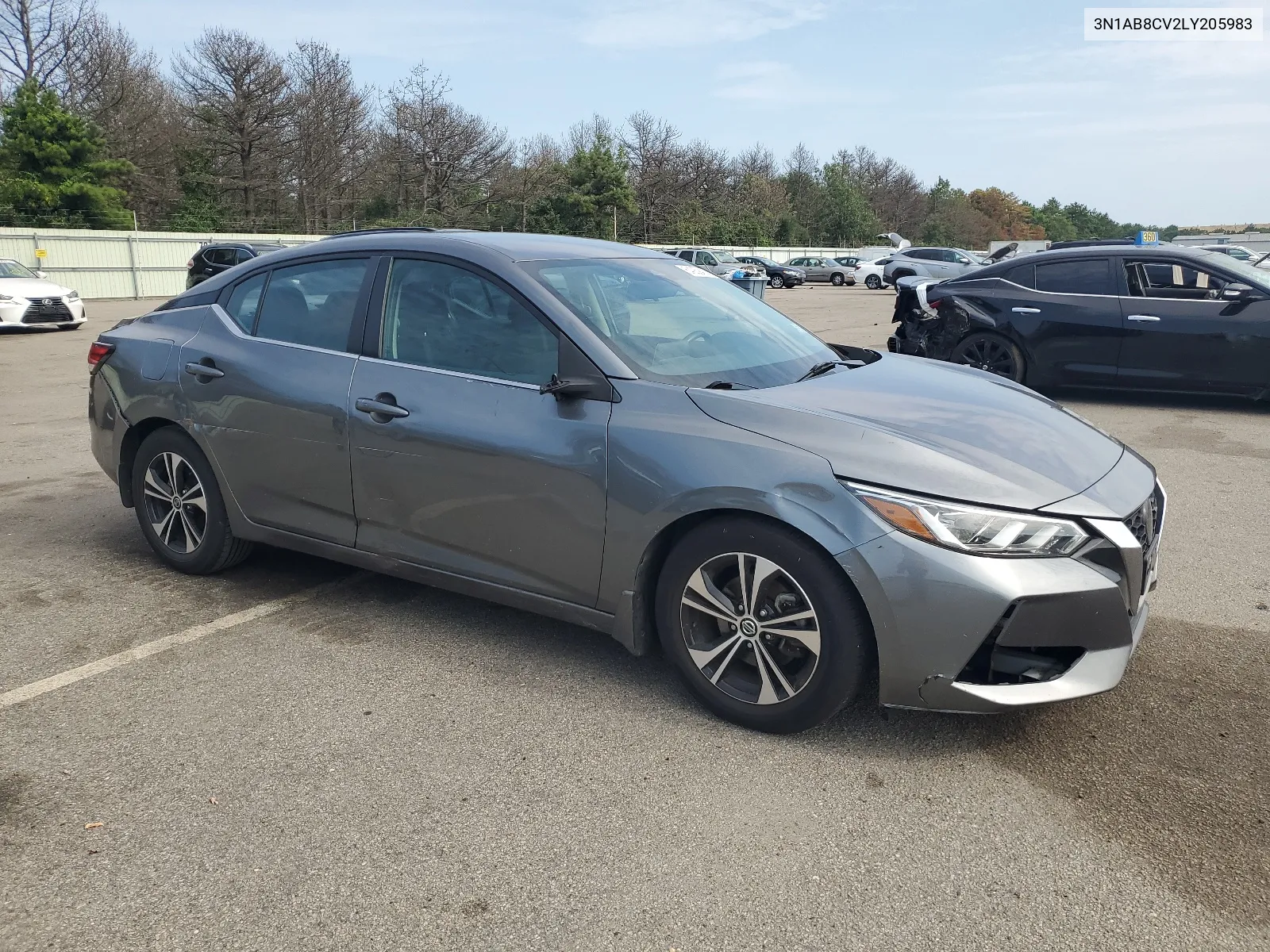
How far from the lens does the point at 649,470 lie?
3.37 metres

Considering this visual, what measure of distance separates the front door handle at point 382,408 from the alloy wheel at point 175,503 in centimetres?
119

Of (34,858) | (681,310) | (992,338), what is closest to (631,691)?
(681,310)

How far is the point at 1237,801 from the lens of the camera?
114 inches

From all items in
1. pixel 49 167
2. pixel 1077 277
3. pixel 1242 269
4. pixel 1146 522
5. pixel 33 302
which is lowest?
pixel 33 302

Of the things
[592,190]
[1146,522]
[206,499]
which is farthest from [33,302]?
[592,190]

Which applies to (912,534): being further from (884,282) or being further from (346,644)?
(884,282)

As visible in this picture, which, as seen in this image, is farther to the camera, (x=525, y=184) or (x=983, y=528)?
(x=525, y=184)

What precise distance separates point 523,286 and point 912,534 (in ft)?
5.71

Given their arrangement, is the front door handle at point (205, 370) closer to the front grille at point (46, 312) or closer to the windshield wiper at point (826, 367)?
the windshield wiper at point (826, 367)

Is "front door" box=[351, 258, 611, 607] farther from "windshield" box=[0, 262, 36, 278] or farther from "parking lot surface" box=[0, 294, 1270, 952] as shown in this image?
"windshield" box=[0, 262, 36, 278]

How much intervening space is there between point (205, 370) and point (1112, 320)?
8.13m

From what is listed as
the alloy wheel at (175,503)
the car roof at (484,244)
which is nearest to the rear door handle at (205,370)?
the alloy wheel at (175,503)

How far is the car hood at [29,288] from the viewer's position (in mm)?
18250

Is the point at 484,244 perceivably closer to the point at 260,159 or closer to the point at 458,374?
the point at 458,374
